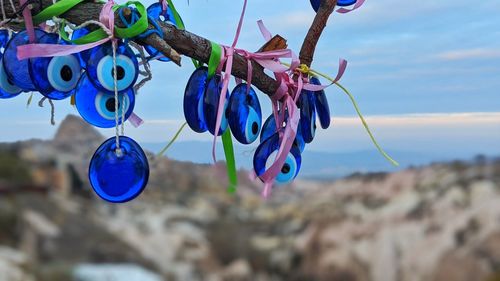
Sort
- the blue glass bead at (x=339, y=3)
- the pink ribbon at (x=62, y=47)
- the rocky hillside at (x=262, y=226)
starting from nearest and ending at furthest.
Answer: the pink ribbon at (x=62, y=47)
the blue glass bead at (x=339, y=3)
the rocky hillside at (x=262, y=226)

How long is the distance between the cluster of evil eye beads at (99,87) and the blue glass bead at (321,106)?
0.36 feet

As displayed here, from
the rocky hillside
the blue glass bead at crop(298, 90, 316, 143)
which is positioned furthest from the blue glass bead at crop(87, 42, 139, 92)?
the rocky hillside

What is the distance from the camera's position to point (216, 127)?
307 millimetres

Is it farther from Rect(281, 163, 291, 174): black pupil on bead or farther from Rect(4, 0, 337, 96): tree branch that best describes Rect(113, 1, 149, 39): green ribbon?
Rect(281, 163, 291, 174): black pupil on bead

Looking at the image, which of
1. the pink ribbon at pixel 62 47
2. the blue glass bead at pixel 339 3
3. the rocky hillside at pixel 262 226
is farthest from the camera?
the rocky hillside at pixel 262 226

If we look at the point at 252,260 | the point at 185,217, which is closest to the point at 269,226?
the point at 252,260

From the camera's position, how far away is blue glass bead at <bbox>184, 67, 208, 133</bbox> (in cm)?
31

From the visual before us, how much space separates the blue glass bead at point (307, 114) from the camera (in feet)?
1.18

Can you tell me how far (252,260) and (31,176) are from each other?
18.4 inches

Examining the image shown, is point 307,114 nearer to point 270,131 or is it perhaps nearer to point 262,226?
point 270,131

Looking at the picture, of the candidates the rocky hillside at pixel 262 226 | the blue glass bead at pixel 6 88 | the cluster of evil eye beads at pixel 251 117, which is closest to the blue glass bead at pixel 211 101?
the cluster of evil eye beads at pixel 251 117

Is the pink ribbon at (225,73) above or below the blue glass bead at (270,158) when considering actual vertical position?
above

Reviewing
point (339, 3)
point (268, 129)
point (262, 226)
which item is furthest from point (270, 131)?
point (262, 226)

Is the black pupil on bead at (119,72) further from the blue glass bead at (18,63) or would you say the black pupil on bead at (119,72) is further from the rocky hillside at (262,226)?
the rocky hillside at (262,226)
